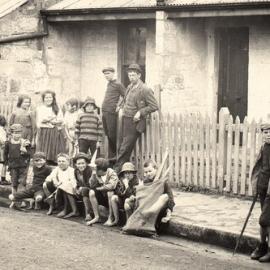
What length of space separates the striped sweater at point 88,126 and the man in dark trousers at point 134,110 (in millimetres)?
427

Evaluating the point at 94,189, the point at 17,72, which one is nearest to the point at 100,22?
the point at 17,72

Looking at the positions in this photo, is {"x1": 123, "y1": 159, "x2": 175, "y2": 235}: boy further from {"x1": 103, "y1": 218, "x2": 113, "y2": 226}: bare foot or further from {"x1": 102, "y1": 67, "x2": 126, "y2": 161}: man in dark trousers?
{"x1": 102, "y1": 67, "x2": 126, "y2": 161}: man in dark trousers

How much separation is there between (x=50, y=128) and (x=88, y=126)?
2.30 ft

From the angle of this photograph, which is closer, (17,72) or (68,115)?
(68,115)

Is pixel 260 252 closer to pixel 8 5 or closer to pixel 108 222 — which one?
pixel 108 222

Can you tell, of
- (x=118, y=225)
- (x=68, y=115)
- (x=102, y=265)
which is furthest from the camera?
(x=68, y=115)

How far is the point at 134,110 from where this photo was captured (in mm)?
11758

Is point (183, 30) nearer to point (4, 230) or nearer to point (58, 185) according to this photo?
point (58, 185)

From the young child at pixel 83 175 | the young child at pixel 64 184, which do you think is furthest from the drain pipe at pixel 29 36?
the young child at pixel 83 175

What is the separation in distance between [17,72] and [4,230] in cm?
763

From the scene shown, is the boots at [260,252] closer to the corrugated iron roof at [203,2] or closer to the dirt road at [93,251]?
the dirt road at [93,251]

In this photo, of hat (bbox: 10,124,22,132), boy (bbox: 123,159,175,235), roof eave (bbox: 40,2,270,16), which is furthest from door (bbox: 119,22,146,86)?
boy (bbox: 123,159,175,235)

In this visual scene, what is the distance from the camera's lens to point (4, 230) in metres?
9.08

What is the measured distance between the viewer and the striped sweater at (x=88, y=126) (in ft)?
39.3
